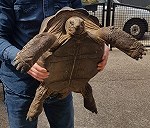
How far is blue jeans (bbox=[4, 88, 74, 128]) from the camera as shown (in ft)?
6.18

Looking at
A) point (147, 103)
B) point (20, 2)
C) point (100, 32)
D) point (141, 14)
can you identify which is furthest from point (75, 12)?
point (141, 14)

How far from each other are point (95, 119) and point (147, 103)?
30.4 inches

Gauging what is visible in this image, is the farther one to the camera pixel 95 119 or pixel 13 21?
pixel 95 119

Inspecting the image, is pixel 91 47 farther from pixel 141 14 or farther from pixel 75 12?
pixel 141 14

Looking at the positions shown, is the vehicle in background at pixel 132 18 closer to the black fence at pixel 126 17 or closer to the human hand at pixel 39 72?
the black fence at pixel 126 17

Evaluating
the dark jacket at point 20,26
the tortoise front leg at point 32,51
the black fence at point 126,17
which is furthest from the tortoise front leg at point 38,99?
the black fence at point 126,17

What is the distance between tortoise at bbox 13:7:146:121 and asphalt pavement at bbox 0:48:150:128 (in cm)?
193

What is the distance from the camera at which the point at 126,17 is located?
284 inches

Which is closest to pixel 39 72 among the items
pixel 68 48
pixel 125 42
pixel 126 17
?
pixel 68 48

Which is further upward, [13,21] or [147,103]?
[13,21]

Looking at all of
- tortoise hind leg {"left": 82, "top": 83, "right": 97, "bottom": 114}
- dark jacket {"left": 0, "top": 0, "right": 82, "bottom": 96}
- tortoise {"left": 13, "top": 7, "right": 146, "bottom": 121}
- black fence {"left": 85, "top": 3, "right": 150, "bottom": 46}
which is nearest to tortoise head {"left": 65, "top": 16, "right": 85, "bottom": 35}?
tortoise {"left": 13, "top": 7, "right": 146, "bottom": 121}

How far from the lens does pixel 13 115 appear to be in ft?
6.35

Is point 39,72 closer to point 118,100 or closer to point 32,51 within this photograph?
point 32,51

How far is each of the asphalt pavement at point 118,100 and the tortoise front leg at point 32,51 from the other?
220 cm
